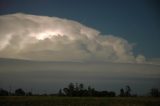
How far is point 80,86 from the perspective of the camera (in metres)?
38.8

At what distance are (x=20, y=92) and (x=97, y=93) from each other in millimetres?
13075

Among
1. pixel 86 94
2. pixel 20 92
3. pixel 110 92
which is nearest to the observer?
pixel 86 94

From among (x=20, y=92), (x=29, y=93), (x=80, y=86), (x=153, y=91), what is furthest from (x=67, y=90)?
(x=153, y=91)

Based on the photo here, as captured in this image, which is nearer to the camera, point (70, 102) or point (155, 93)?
point (70, 102)

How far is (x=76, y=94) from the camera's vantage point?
121 ft

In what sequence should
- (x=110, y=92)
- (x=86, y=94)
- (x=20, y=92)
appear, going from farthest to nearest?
(x=20, y=92), (x=110, y=92), (x=86, y=94)

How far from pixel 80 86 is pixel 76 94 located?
2.01 metres

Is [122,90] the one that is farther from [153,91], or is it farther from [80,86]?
[80,86]

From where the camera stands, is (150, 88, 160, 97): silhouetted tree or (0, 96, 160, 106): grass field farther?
(150, 88, 160, 97): silhouetted tree

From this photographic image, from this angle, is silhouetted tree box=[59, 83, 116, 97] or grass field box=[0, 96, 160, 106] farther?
silhouetted tree box=[59, 83, 116, 97]

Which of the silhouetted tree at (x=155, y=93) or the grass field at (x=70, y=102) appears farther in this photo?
the silhouetted tree at (x=155, y=93)

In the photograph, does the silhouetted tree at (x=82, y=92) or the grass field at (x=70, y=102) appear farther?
the silhouetted tree at (x=82, y=92)

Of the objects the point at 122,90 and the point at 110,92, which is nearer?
the point at 110,92

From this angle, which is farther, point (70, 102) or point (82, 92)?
point (82, 92)
